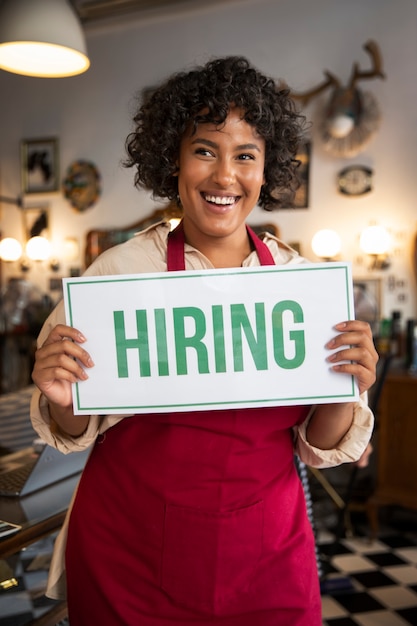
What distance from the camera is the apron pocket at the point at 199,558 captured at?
1172mm

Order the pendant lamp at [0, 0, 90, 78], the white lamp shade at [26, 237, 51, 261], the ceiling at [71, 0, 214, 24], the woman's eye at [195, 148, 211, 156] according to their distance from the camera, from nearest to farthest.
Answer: the woman's eye at [195, 148, 211, 156] < the pendant lamp at [0, 0, 90, 78] < the ceiling at [71, 0, 214, 24] < the white lamp shade at [26, 237, 51, 261]

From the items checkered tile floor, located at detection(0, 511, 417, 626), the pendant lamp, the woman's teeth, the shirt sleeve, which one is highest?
the pendant lamp

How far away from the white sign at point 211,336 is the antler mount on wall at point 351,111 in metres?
3.74

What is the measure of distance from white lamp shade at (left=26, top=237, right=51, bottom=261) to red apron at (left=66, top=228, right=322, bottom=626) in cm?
496

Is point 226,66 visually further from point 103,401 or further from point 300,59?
point 300,59

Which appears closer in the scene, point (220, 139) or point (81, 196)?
point (220, 139)

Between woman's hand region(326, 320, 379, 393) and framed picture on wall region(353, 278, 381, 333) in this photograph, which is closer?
woman's hand region(326, 320, 379, 393)

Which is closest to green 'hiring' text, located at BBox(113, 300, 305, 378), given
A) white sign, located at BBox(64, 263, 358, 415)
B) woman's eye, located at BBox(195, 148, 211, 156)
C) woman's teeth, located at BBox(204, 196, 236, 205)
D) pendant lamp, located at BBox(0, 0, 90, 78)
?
white sign, located at BBox(64, 263, 358, 415)

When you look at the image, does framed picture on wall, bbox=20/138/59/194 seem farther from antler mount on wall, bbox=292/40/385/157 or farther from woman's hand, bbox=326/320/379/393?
woman's hand, bbox=326/320/379/393

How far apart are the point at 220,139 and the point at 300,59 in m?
4.13

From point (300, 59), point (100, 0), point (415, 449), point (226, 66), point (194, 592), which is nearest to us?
point (194, 592)

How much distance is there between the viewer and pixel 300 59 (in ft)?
16.0

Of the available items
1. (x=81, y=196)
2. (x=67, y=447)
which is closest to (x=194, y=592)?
(x=67, y=447)

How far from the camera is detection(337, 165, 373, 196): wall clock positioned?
4672mm
